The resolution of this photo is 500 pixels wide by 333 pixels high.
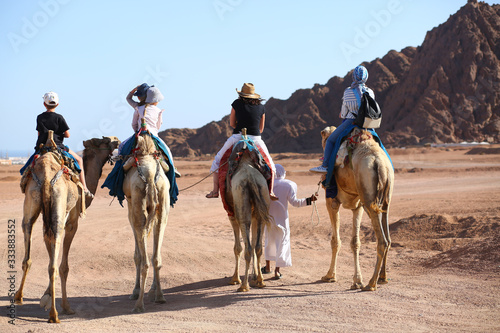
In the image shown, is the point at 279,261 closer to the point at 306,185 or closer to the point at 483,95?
the point at 306,185

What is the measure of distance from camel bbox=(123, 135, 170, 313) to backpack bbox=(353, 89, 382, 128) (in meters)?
3.43

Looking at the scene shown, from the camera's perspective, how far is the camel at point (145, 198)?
8367 mm

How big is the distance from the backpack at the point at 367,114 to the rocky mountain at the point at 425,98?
76.4 meters

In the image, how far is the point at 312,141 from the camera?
107 m

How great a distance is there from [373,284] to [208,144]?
109214 millimetres

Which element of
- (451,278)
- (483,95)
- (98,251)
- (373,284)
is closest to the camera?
(373,284)

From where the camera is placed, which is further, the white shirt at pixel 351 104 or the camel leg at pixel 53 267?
the white shirt at pixel 351 104

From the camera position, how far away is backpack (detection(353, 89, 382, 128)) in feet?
30.9

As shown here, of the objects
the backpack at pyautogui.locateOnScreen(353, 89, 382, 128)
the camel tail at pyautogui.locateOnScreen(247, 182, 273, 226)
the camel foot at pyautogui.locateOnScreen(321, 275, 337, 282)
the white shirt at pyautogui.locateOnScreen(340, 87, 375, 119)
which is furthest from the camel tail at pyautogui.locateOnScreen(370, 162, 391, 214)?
the camel foot at pyautogui.locateOnScreen(321, 275, 337, 282)

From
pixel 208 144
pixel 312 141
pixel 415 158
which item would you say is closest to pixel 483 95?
pixel 312 141

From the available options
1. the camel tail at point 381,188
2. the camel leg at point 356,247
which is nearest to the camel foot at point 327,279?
the camel leg at point 356,247

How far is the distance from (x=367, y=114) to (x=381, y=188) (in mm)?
1356

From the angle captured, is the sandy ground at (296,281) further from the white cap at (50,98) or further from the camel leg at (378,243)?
the white cap at (50,98)

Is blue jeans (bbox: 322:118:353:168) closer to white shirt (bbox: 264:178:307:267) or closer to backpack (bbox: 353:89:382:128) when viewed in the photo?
backpack (bbox: 353:89:382:128)
